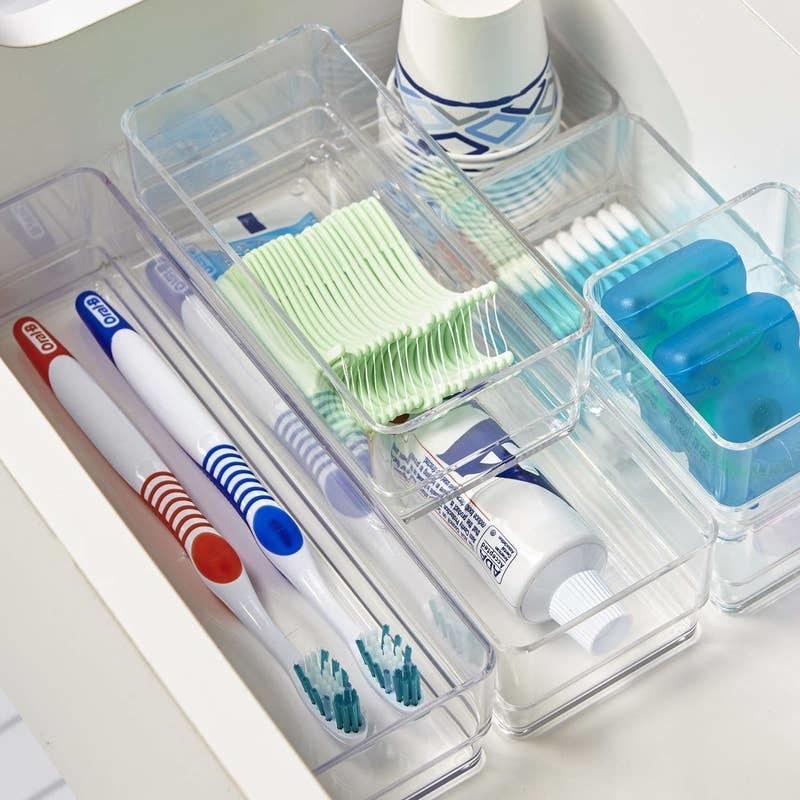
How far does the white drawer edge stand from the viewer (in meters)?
0.61

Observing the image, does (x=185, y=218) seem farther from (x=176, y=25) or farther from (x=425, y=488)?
(x=425, y=488)

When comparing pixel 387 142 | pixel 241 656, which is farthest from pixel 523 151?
pixel 241 656

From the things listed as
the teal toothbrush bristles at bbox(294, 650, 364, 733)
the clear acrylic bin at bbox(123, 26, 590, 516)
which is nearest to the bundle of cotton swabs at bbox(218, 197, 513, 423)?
the clear acrylic bin at bbox(123, 26, 590, 516)

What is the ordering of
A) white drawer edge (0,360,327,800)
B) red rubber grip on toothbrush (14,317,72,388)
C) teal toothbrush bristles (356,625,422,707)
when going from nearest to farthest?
white drawer edge (0,360,327,800) → teal toothbrush bristles (356,625,422,707) → red rubber grip on toothbrush (14,317,72,388)

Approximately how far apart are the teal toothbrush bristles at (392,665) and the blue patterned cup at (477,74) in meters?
0.29

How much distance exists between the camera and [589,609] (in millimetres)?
729

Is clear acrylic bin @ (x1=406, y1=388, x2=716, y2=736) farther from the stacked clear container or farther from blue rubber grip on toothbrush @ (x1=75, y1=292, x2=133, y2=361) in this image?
blue rubber grip on toothbrush @ (x1=75, y1=292, x2=133, y2=361)

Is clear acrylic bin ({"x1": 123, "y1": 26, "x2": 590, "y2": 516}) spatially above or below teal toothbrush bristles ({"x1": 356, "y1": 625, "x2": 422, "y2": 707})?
above

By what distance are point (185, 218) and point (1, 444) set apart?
23cm

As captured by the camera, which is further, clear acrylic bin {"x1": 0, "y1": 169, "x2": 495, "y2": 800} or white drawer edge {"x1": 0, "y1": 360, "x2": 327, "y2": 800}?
clear acrylic bin {"x1": 0, "y1": 169, "x2": 495, "y2": 800}

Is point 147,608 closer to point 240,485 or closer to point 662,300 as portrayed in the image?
point 240,485

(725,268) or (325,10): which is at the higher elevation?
(325,10)

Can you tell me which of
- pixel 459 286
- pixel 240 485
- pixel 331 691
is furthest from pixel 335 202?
pixel 331 691

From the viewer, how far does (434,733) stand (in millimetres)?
734
